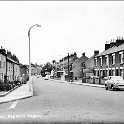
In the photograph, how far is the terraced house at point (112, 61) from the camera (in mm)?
38062

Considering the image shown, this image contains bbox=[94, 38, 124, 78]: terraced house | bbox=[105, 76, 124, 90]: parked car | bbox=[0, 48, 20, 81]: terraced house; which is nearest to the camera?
bbox=[105, 76, 124, 90]: parked car

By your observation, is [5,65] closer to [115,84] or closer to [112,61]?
[112,61]

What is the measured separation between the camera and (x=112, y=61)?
4159 cm

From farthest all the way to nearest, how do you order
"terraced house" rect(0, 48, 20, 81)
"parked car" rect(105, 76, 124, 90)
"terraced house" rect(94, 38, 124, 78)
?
"terraced house" rect(94, 38, 124, 78)
"terraced house" rect(0, 48, 20, 81)
"parked car" rect(105, 76, 124, 90)

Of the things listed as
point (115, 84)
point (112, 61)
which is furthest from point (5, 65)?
point (115, 84)

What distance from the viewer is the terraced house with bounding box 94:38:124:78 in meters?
38.1

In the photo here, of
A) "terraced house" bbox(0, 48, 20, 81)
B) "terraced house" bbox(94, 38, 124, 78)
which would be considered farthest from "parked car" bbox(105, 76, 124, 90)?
"terraced house" bbox(0, 48, 20, 81)

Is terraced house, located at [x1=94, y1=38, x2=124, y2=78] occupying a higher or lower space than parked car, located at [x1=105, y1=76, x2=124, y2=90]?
higher

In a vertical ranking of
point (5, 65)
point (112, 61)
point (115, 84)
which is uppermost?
point (112, 61)

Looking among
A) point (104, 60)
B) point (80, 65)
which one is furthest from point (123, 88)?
point (80, 65)

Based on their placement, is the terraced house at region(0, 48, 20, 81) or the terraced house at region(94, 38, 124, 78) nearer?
the terraced house at region(0, 48, 20, 81)

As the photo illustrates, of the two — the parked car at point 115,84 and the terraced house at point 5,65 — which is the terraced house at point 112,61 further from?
the terraced house at point 5,65

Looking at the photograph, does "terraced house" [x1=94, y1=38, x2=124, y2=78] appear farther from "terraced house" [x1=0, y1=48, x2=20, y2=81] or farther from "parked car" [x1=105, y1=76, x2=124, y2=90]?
"terraced house" [x1=0, y1=48, x2=20, y2=81]

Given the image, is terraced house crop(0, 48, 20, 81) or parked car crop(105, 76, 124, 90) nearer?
parked car crop(105, 76, 124, 90)
